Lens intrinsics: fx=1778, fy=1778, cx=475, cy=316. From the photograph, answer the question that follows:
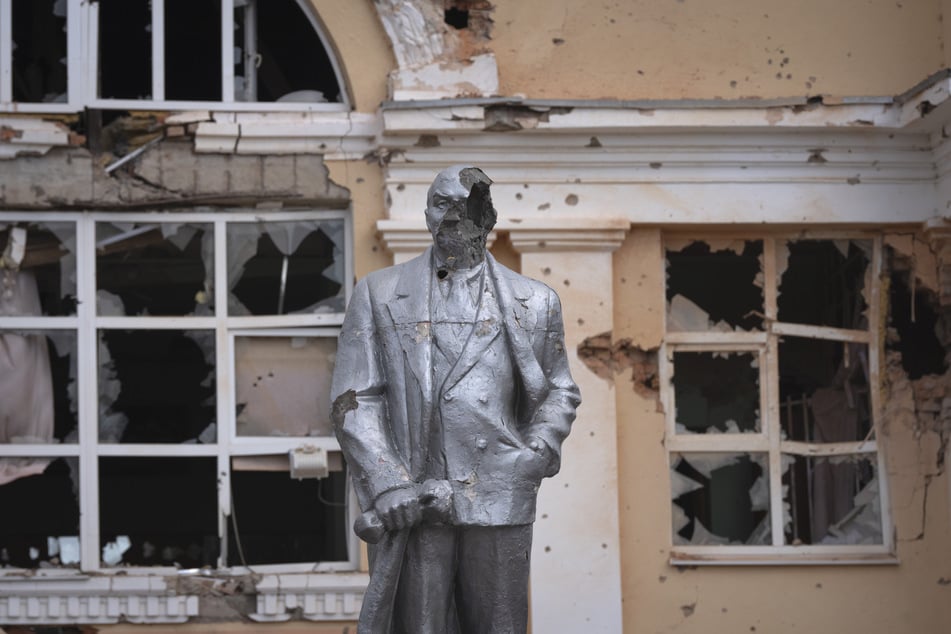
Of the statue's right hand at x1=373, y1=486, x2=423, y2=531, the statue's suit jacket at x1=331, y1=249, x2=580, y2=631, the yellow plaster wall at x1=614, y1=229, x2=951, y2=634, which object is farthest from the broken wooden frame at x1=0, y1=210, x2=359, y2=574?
the statue's right hand at x1=373, y1=486, x2=423, y2=531

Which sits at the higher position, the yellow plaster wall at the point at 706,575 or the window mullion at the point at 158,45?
the window mullion at the point at 158,45

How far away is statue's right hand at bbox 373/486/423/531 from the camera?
567 cm

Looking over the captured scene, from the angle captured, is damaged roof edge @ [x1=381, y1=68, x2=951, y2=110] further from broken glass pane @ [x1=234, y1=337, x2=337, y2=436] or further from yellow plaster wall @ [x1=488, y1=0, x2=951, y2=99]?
broken glass pane @ [x1=234, y1=337, x2=337, y2=436]

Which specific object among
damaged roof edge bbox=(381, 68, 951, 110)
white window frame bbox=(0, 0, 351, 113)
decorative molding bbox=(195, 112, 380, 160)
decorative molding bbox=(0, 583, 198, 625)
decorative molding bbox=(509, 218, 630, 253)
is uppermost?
white window frame bbox=(0, 0, 351, 113)

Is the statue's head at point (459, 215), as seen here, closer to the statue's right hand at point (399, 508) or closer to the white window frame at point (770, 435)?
the statue's right hand at point (399, 508)

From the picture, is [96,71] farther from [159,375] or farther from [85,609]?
[85,609]

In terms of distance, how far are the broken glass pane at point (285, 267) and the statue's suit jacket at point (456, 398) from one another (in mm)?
2795

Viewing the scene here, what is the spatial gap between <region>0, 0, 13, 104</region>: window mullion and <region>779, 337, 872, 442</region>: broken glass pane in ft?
13.3

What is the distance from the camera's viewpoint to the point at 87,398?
8.71 metres

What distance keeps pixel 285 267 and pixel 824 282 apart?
2711 millimetres

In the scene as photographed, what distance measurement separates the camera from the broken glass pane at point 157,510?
874 cm

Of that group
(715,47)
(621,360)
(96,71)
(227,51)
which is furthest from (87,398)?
(715,47)

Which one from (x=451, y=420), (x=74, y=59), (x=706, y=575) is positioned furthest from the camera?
(x=74, y=59)

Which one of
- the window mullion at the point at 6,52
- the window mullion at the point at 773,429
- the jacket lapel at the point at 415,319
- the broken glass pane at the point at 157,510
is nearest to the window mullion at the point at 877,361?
the window mullion at the point at 773,429
